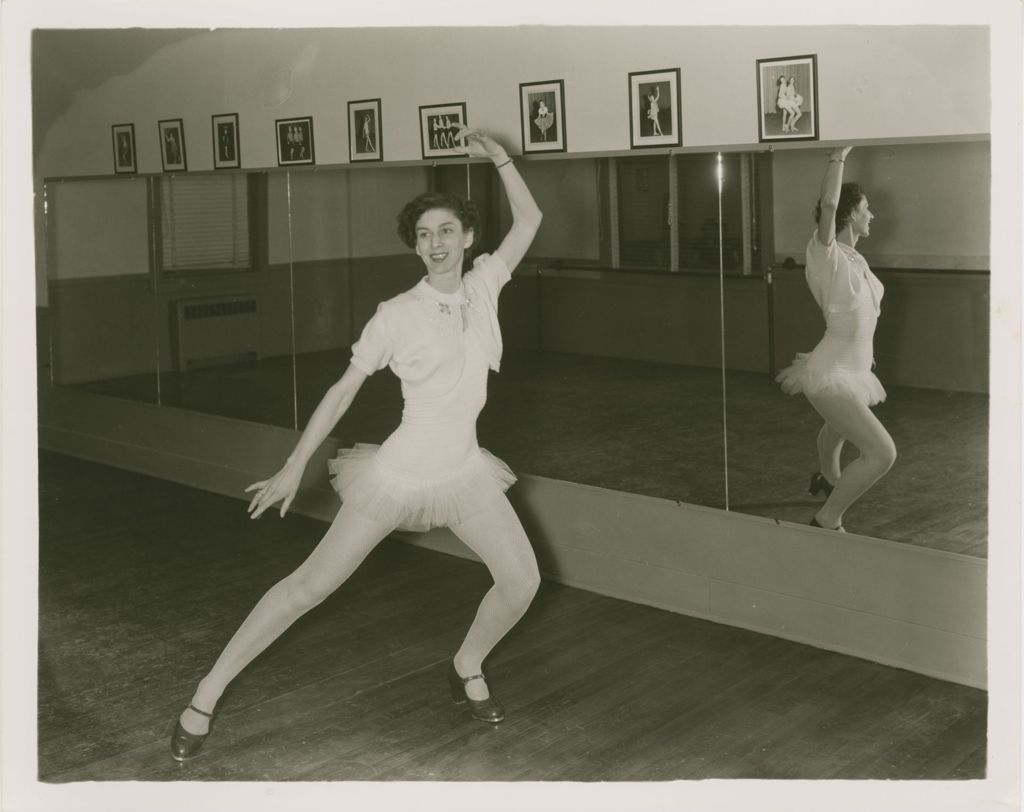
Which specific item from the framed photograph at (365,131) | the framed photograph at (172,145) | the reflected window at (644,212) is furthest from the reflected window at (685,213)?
the framed photograph at (172,145)

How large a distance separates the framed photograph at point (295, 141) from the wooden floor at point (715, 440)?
1.23 m

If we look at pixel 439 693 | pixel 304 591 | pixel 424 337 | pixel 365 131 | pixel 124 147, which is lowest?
pixel 439 693

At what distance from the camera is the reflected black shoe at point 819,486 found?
466 cm

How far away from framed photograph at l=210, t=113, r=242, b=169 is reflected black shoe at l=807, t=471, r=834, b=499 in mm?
3682

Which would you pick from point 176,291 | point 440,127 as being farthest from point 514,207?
point 176,291

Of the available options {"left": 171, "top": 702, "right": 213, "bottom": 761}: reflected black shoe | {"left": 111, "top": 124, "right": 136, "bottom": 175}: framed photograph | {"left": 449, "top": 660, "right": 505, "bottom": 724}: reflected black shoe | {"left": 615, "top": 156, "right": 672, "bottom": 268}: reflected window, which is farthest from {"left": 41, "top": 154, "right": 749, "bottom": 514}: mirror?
{"left": 171, "top": 702, "right": 213, "bottom": 761}: reflected black shoe

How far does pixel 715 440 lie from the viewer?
5004 millimetres

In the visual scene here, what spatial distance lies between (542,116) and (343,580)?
2.32m

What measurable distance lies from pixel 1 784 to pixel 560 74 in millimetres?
3298

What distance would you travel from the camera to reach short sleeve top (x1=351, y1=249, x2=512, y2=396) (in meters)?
3.75

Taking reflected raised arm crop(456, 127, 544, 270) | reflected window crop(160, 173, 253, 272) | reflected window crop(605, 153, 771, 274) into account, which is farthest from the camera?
reflected window crop(160, 173, 253, 272)

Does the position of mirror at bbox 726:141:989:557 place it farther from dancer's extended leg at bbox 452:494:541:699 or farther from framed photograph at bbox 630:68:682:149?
dancer's extended leg at bbox 452:494:541:699

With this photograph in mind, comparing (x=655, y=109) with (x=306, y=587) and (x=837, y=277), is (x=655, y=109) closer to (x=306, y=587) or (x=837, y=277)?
(x=837, y=277)

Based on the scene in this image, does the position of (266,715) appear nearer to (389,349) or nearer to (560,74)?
(389,349)
